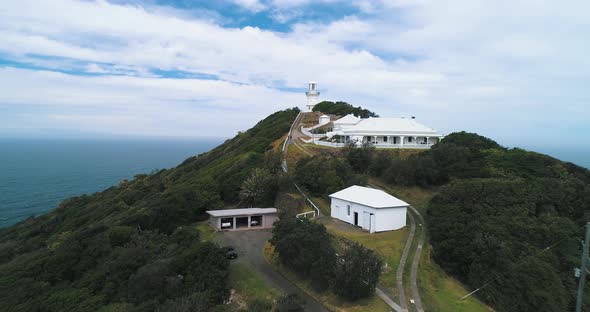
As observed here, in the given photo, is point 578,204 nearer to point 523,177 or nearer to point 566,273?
point 523,177

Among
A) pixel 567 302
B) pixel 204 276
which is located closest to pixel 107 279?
pixel 204 276

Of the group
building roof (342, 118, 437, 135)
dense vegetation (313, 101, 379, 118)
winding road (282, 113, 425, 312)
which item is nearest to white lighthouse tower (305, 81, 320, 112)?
dense vegetation (313, 101, 379, 118)

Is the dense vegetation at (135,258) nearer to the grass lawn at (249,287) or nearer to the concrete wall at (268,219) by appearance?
the grass lawn at (249,287)

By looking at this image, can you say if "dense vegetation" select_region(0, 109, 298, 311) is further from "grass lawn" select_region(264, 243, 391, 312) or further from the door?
the door

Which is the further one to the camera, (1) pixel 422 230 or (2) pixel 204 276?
(1) pixel 422 230

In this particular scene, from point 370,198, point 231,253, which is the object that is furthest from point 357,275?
point 370,198
